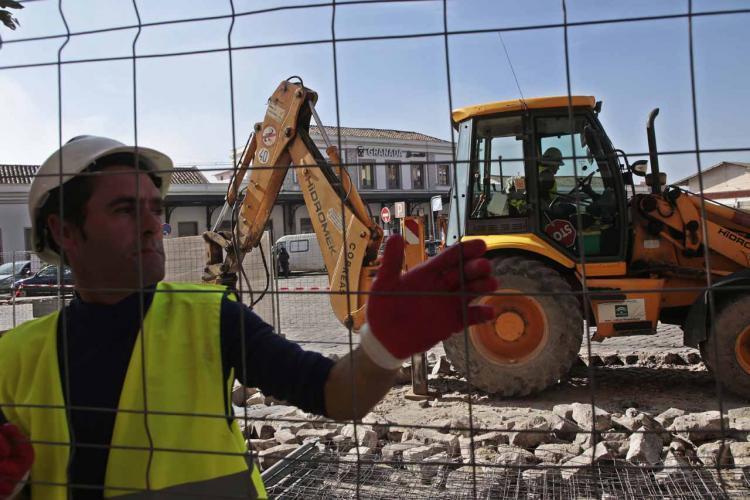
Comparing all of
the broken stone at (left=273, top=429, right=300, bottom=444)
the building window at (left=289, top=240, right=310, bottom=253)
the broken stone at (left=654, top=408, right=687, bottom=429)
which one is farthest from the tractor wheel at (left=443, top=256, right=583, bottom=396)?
the building window at (left=289, top=240, right=310, bottom=253)

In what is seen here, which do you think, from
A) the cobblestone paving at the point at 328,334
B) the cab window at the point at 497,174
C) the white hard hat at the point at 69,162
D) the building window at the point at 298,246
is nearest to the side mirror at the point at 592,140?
the cab window at the point at 497,174

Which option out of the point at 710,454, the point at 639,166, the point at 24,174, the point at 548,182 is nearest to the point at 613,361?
the point at 639,166

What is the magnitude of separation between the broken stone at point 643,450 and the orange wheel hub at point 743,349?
6.09 ft

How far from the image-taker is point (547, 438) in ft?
12.2

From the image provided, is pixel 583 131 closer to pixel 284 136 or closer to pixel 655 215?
pixel 655 215

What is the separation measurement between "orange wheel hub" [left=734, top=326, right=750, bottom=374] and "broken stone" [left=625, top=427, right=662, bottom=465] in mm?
1856

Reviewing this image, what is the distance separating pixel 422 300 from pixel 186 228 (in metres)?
12.3

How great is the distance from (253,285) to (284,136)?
104 inches

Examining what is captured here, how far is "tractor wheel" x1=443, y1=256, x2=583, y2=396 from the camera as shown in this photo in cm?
510

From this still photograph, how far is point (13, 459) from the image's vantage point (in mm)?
1351

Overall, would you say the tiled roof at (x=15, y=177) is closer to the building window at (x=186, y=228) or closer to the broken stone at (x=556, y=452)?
the broken stone at (x=556, y=452)

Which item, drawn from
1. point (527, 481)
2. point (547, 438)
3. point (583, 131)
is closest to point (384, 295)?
point (527, 481)

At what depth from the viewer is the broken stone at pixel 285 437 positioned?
3.85 metres

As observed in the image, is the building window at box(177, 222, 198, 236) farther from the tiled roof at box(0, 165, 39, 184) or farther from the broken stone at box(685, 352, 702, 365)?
the tiled roof at box(0, 165, 39, 184)
